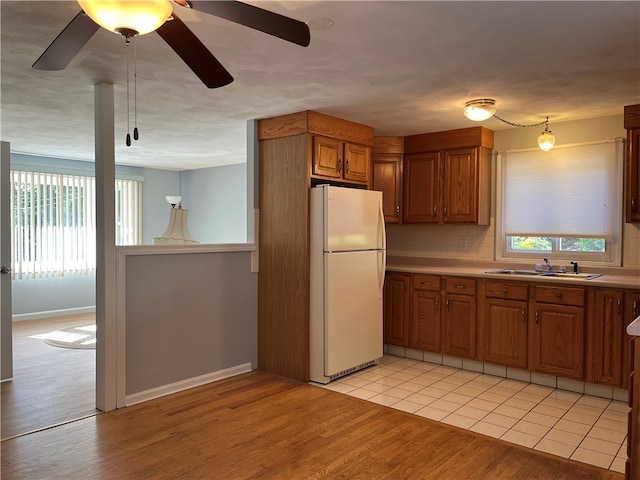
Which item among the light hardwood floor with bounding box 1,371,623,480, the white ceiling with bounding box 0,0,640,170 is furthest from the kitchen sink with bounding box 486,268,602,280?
the light hardwood floor with bounding box 1,371,623,480

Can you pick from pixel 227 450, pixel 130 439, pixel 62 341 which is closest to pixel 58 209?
pixel 62 341

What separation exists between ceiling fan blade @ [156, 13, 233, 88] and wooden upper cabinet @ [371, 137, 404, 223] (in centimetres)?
323

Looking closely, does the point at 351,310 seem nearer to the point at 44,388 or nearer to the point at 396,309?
the point at 396,309

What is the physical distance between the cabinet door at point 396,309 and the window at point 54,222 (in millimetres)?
4544

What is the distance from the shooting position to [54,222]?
685 cm

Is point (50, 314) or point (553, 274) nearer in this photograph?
point (553, 274)

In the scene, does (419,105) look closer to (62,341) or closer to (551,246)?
(551,246)

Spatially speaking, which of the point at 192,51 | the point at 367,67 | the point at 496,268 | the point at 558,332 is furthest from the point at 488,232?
the point at 192,51

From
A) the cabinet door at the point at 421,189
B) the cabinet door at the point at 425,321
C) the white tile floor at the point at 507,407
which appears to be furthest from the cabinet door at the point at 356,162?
the white tile floor at the point at 507,407

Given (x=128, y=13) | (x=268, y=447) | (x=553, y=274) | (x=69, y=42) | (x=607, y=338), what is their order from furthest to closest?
(x=553, y=274) → (x=607, y=338) → (x=268, y=447) → (x=69, y=42) → (x=128, y=13)

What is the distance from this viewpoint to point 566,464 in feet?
8.62

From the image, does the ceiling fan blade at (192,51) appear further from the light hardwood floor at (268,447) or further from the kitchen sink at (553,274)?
the kitchen sink at (553,274)

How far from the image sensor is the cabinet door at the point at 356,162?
4.37 metres

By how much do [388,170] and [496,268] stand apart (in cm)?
144
